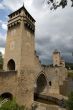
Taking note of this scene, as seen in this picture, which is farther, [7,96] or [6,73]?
[7,96]

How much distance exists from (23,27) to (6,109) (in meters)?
9.25

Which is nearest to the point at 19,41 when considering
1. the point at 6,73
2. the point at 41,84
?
the point at 6,73

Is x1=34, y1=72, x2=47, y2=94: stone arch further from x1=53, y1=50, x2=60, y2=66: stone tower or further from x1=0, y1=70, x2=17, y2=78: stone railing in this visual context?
x1=0, y1=70, x2=17, y2=78: stone railing

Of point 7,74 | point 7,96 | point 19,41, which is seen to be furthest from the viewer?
point 19,41

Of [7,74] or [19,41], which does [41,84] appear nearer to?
[19,41]

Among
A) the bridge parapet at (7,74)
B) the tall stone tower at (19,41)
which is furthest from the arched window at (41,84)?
the bridge parapet at (7,74)

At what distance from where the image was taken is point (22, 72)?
1591 centimetres

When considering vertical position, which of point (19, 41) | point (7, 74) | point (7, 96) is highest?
point (19, 41)

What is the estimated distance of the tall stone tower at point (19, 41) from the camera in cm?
1608

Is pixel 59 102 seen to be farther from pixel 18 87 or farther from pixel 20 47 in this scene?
pixel 20 47

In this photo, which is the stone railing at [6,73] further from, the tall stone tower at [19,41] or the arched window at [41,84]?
the arched window at [41,84]

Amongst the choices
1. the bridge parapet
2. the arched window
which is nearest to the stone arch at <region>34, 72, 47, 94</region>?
the arched window

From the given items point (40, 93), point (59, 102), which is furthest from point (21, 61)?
point (40, 93)

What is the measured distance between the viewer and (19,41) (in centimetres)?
1620
